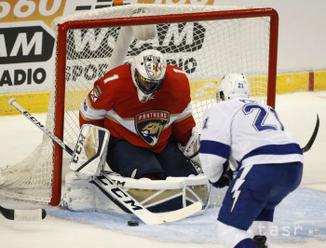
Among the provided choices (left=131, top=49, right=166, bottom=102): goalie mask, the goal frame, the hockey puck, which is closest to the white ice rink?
the hockey puck

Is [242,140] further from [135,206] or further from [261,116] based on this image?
[135,206]

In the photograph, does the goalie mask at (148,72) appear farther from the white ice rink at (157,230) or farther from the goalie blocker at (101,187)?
the white ice rink at (157,230)

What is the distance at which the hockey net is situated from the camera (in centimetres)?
512

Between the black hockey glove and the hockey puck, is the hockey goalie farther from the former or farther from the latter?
the black hockey glove

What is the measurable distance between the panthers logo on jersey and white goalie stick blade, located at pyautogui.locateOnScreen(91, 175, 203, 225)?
29 centimetres

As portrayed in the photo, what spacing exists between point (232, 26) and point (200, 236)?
1.64 meters

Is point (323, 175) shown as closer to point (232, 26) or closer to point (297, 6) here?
point (232, 26)

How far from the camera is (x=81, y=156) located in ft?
16.8

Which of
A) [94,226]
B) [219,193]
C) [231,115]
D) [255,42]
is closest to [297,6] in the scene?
[255,42]

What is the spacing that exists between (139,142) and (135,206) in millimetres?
419

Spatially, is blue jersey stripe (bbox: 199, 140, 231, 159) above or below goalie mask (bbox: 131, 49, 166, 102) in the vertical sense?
below

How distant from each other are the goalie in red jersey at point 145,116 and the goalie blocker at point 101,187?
0.11 m

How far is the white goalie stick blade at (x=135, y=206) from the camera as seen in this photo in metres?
4.96

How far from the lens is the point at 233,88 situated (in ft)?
14.0
